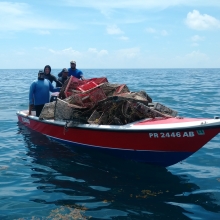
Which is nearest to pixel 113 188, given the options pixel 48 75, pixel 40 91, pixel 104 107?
pixel 104 107

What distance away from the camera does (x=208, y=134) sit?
22.0 feet

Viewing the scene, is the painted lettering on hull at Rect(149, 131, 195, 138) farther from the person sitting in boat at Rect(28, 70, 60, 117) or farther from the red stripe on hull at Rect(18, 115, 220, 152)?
the person sitting in boat at Rect(28, 70, 60, 117)

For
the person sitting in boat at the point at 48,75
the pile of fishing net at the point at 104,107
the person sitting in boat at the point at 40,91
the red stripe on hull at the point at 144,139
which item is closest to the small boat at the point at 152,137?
the red stripe on hull at the point at 144,139

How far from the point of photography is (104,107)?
812 centimetres

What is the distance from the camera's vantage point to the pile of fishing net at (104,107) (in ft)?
26.0

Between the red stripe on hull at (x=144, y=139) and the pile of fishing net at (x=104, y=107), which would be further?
the pile of fishing net at (x=104, y=107)

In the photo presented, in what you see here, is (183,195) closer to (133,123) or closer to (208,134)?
(208,134)

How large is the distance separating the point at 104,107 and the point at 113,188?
2.23m

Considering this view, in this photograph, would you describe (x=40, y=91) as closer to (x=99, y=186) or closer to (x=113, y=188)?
(x=99, y=186)

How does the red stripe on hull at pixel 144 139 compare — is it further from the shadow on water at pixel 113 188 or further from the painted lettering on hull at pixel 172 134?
the shadow on water at pixel 113 188

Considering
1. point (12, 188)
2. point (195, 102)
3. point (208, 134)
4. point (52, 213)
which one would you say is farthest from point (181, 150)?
point (195, 102)

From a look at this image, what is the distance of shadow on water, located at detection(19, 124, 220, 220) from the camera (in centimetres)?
571

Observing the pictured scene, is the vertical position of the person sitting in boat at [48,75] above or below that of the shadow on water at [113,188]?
above

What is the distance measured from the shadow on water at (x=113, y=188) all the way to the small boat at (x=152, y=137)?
362 mm
